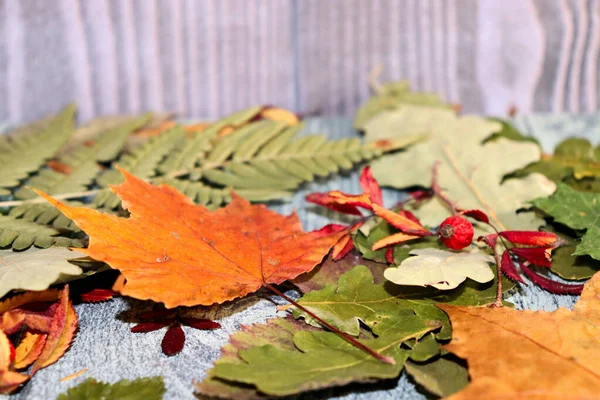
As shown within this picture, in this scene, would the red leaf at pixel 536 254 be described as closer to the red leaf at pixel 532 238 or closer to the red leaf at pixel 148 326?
the red leaf at pixel 532 238

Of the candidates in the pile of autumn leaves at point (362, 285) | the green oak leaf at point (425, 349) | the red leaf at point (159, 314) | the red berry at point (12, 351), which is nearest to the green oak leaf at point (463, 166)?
the pile of autumn leaves at point (362, 285)

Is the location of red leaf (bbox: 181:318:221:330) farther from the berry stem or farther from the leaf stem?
the berry stem

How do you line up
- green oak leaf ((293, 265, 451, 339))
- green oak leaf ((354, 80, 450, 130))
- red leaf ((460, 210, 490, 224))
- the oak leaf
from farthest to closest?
green oak leaf ((354, 80, 450, 130))
red leaf ((460, 210, 490, 224))
green oak leaf ((293, 265, 451, 339))
the oak leaf

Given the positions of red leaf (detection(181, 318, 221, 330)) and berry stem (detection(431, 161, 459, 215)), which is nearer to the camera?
red leaf (detection(181, 318, 221, 330))

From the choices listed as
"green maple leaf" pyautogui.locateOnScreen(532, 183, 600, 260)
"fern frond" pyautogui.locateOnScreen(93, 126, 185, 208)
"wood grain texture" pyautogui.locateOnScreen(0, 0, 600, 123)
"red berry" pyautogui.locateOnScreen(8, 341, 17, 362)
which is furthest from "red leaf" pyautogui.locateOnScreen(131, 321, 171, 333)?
"wood grain texture" pyautogui.locateOnScreen(0, 0, 600, 123)

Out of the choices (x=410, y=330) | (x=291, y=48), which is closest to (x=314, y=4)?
(x=291, y=48)
